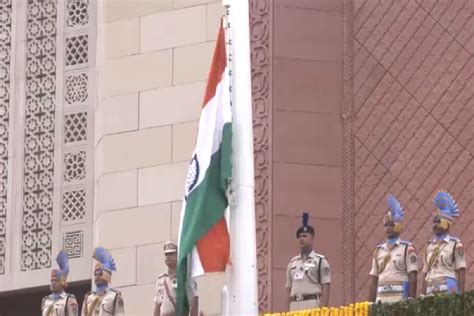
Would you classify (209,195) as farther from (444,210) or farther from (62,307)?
(62,307)

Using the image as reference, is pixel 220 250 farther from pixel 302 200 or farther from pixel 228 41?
pixel 302 200

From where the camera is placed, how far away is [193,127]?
69.2ft

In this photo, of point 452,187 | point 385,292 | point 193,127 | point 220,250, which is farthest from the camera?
point 193,127

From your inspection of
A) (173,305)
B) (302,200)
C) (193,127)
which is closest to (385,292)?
(173,305)

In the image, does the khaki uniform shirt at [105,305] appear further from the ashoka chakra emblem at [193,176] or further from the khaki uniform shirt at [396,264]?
the ashoka chakra emblem at [193,176]

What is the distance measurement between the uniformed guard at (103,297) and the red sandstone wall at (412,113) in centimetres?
264

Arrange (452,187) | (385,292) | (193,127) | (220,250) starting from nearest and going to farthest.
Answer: (220,250)
(385,292)
(452,187)
(193,127)

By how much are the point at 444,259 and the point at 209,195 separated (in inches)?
87.7

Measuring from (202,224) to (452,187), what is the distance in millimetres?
4795

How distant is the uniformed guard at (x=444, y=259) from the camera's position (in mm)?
16312

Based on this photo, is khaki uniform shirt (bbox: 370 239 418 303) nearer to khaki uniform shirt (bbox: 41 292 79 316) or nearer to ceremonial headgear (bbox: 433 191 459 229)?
ceremonial headgear (bbox: 433 191 459 229)

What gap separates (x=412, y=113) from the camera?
65.7 feet

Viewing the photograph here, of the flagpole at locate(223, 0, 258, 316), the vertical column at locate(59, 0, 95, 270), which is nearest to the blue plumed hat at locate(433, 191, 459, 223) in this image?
the flagpole at locate(223, 0, 258, 316)

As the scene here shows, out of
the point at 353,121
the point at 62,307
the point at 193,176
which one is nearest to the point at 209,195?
the point at 193,176
